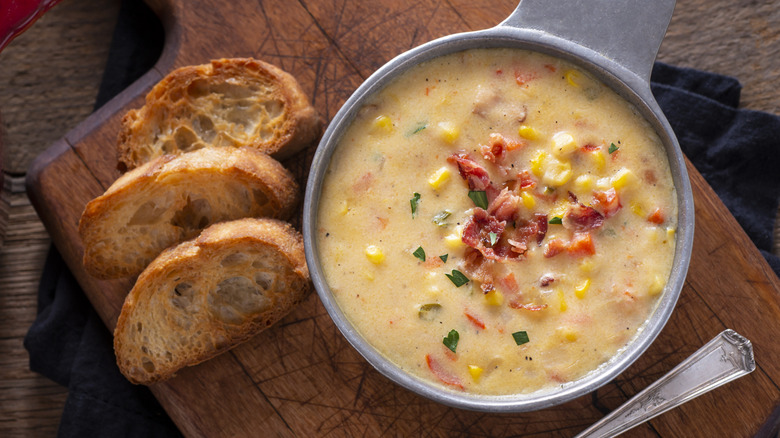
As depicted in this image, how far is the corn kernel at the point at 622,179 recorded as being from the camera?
2715 millimetres

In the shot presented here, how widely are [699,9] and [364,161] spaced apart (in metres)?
2.21

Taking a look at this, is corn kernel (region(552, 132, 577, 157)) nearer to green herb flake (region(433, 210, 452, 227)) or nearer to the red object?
green herb flake (region(433, 210, 452, 227))

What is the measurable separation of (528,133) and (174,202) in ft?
5.39

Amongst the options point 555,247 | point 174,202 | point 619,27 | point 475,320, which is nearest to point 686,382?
point 555,247

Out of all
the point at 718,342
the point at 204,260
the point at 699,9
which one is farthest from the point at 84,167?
the point at 699,9

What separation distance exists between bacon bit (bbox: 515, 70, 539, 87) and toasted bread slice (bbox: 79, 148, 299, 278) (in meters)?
1.12

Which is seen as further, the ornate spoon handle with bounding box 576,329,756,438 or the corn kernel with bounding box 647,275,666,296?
the ornate spoon handle with bounding box 576,329,756,438

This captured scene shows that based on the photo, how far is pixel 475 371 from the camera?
2703mm

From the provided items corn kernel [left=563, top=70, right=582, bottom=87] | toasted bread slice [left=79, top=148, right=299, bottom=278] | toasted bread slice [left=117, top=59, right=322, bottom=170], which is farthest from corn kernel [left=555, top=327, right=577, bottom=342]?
toasted bread slice [left=117, top=59, right=322, bottom=170]

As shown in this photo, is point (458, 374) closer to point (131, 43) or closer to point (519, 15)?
point (519, 15)

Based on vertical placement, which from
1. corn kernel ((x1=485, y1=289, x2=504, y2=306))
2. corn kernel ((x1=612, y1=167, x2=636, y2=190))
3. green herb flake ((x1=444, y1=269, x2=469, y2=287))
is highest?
corn kernel ((x1=612, y1=167, x2=636, y2=190))

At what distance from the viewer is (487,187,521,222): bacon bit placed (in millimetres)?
2672

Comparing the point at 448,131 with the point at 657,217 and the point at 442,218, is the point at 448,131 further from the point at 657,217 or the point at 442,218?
the point at 657,217

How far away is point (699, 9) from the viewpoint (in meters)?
3.75
